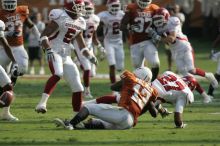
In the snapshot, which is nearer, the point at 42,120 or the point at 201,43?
the point at 42,120

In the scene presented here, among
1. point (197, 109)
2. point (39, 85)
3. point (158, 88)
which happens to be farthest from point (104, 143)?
point (39, 85)

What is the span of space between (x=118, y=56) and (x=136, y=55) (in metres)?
1.73

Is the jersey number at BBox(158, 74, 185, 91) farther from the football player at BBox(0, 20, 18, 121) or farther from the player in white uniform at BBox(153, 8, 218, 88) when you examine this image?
the player in white uniform at BBox(153, 8, 218, 88)

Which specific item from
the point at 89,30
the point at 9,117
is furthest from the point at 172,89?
the point at 89,30

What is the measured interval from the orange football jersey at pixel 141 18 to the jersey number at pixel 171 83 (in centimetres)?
438

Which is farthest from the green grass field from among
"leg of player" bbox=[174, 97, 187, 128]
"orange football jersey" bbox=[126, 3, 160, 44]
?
"orange football jersey" bbox=[126, 3, 160, 44]

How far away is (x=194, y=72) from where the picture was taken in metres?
15.8

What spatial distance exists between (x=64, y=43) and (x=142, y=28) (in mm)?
3661

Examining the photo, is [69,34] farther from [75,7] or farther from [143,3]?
[143,3]

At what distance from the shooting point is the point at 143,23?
16.0 m

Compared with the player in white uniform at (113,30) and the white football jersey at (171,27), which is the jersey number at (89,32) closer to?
the player in white uniform at (113,30)

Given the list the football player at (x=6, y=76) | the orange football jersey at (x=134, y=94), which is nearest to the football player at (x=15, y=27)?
the football player at (x=6, y=76)

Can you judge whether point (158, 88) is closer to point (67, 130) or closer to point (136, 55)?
point (67, 130)

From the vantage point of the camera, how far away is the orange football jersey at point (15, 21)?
543 inches
